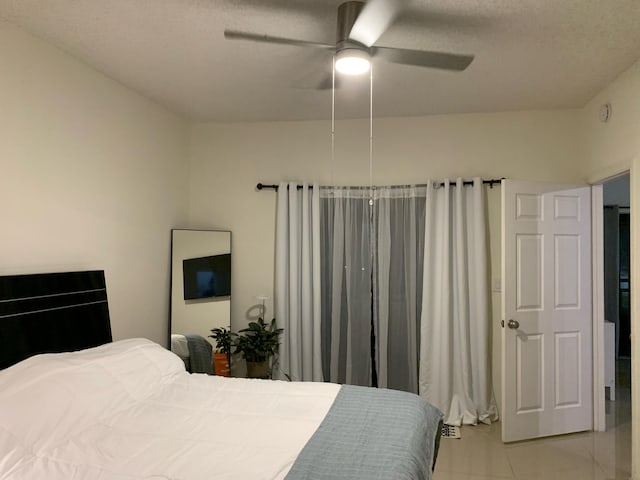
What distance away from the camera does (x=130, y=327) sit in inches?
129

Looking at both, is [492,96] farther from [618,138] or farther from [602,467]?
[602,467]

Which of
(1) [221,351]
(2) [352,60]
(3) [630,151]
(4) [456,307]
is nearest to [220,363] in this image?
(1) [221,351]

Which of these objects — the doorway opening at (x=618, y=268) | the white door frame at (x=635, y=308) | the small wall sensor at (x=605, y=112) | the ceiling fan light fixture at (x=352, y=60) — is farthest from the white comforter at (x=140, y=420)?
the doorway opening at (x=618, y=268)

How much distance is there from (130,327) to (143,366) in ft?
3.15

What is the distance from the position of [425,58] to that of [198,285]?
2651 mm

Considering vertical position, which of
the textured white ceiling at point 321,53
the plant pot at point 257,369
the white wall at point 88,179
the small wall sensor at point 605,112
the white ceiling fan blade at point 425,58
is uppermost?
the textured white ceiling at point 321,53

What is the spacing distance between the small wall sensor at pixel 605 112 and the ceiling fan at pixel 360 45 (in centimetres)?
168

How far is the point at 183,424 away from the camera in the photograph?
77.5 inches

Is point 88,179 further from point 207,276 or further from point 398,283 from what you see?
point 398,283

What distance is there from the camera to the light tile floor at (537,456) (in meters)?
2.86

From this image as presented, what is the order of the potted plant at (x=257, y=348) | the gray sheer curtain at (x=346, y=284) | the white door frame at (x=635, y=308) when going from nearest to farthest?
the white door frame at (x=635, y=308) < the potted plant at (x=257, y=348) < the gray sheer curtain at (x=346, y=284)

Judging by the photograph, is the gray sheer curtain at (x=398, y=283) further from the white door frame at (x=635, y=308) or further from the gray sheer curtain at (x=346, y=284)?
the white door frame at (x=635, y=308)

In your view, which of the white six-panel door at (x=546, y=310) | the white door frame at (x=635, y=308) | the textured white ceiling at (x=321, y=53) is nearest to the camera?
the textured white ceiling at (x=321, y=53)

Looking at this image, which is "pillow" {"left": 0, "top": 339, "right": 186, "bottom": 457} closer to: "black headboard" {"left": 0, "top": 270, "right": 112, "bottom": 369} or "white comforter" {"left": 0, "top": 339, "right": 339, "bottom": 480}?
"white comforter" {"left": 0, "top": 339, "right": 339, "bottom": 480}
